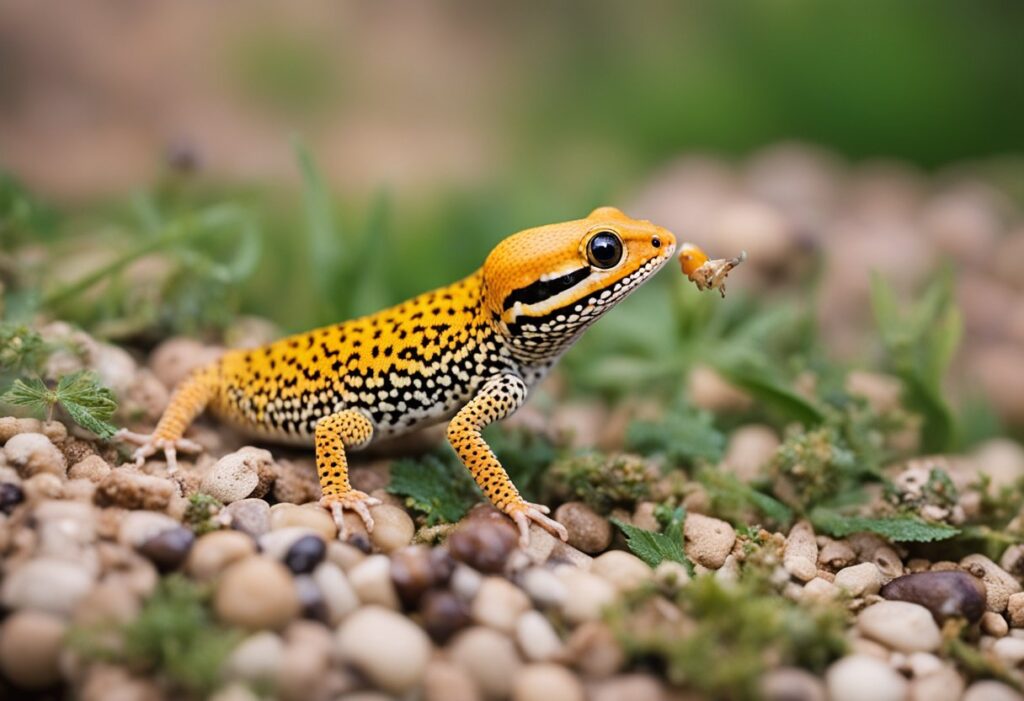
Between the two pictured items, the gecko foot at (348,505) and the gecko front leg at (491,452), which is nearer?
the gecko foot at (348,505)

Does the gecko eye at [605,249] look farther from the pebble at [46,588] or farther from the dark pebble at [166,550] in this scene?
the pebble at [46,588]

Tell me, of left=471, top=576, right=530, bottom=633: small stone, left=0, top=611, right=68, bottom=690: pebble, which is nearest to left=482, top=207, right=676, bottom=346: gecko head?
left=471, top=576, right=530, bottom=633: small stone

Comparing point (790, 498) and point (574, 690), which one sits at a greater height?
point (790, 498)

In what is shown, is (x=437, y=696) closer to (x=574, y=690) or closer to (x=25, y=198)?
(x=574, y=690)

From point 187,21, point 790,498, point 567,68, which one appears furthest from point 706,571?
point 187,21

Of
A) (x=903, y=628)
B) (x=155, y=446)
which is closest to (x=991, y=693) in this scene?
(x=903, y=628)

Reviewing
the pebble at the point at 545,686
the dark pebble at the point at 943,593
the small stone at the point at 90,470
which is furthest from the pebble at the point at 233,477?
the dark pebble at the point at 943,593
